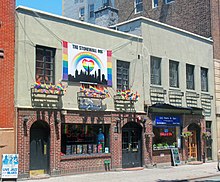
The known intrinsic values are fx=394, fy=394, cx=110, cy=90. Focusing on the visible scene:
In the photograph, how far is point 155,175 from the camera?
18516 mm

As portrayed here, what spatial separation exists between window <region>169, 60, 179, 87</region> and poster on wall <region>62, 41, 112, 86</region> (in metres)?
5.34

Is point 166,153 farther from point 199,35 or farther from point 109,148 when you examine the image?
point 199,35

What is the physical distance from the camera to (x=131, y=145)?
2141 cm

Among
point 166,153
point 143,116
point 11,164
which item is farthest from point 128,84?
point 11,164

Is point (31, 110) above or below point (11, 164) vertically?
above

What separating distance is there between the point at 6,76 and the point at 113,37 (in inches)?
264

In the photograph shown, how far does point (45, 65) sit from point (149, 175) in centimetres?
704

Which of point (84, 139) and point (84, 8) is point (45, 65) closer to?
point (84, 139)

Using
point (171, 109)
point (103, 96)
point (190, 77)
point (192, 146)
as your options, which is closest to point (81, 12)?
point (190, 77)

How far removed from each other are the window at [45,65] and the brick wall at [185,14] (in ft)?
45.1

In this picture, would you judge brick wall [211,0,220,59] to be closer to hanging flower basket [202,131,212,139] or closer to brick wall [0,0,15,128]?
hanging flower basket [202,131,212,139]

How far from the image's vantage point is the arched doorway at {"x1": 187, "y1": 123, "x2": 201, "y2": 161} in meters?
25.1

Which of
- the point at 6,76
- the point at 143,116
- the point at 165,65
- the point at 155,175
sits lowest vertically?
the point at 155,175

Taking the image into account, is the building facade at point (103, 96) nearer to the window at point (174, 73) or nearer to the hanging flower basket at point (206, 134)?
the window at point (174, 73)
